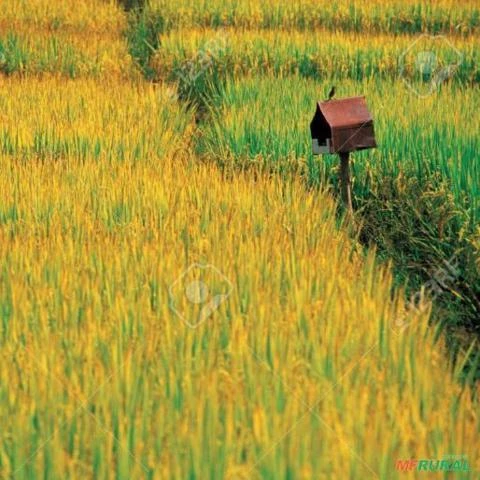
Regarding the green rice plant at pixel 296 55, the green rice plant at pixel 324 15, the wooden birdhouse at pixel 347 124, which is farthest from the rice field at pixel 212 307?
the green rice plant at pixel 324 15

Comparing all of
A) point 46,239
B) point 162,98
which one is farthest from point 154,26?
point 46,239

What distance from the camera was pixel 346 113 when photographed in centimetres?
363

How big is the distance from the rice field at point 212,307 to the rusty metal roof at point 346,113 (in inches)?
11.6

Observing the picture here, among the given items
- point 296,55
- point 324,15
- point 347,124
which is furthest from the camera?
point 324,15

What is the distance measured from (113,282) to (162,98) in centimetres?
343

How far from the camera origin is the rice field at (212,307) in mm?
1758

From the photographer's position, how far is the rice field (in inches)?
69.2

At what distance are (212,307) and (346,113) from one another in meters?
1.43

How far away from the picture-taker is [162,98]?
590 cm

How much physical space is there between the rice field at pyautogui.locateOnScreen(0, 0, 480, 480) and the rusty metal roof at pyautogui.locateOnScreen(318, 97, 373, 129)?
294 mm

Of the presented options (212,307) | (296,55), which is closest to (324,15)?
(296,55)

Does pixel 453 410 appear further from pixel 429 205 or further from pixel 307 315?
pixel 429 205

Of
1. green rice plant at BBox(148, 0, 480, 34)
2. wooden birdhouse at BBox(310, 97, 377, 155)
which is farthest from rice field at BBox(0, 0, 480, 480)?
green rice plant at BBox(148, 0, 480, 34)

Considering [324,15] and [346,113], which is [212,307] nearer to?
[346,113]
